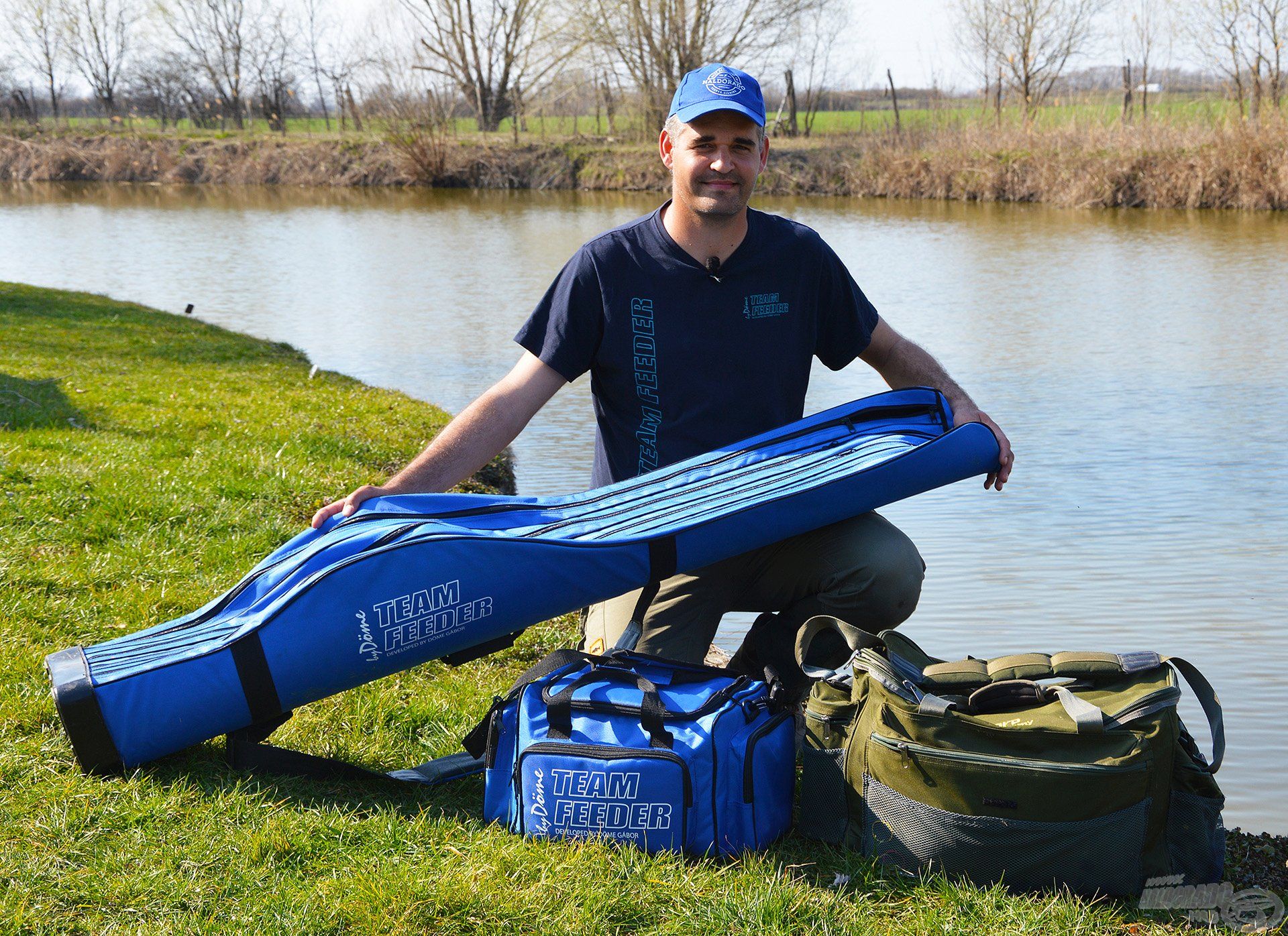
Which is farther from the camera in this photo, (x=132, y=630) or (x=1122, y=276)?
(x=1122, y=276)

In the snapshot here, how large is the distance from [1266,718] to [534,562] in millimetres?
2610

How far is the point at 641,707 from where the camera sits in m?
2.52

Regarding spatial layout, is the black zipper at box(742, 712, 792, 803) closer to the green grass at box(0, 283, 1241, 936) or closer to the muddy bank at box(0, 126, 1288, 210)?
the green grass at box(0, 283, 1241, 936)

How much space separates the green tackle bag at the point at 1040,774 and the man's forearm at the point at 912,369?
118 centimetres

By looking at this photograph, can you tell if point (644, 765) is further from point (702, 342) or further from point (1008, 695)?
point (702, 342)

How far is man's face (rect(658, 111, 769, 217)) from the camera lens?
10.8 feet

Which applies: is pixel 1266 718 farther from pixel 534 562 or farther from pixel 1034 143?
pixel 1034 143

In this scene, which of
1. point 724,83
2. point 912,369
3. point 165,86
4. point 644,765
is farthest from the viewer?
point 165,86

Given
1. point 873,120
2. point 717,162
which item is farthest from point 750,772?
point 873,120

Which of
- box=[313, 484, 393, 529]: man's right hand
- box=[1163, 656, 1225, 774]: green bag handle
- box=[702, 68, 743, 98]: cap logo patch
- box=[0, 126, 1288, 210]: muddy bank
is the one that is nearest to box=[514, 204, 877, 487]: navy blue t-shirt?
box=[702, 68, 743, 98]: cap logo patch

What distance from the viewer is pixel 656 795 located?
96.6 inches

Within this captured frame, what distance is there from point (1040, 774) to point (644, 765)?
82 cm

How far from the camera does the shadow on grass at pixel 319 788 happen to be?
267cm

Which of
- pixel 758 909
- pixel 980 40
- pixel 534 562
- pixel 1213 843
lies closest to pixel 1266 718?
pixel 1213 843
